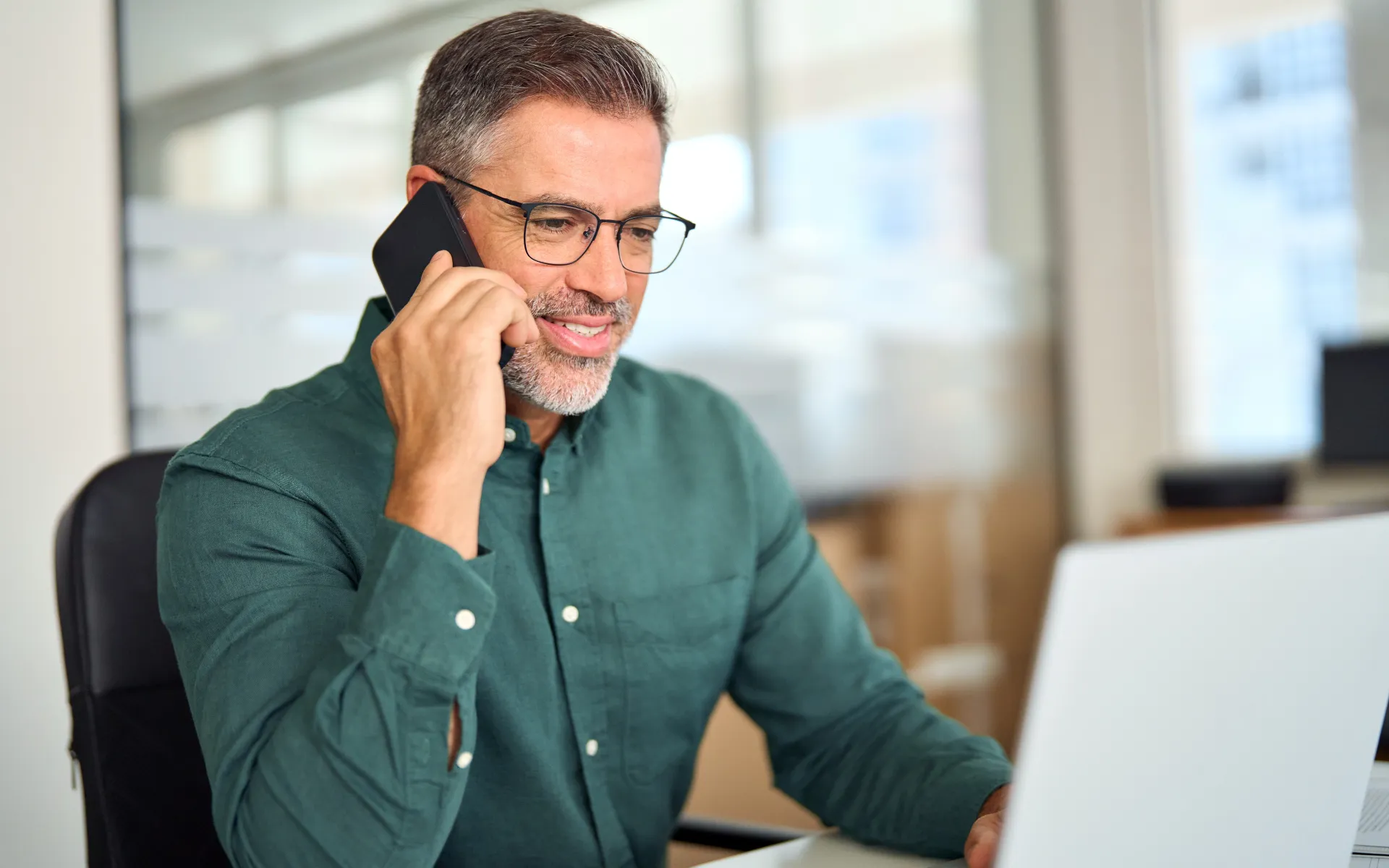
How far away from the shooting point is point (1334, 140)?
3.25 meters

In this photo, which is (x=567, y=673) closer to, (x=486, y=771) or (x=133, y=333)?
(x=486, y=771)

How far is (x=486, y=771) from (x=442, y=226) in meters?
0.52

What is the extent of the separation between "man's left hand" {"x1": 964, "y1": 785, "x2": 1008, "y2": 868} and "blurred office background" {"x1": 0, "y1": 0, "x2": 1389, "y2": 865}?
3.38 ft

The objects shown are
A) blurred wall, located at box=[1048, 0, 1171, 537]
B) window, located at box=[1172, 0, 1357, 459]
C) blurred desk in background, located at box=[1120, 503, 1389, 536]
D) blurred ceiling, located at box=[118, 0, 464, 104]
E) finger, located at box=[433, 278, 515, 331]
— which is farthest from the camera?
blurred wall, located at box=[1048, 0, 1171, 537]

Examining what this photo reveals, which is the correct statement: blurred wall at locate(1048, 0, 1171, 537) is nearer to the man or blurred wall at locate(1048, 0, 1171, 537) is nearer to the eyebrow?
the man

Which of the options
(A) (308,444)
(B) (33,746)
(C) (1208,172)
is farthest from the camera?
(C) (1208,172)

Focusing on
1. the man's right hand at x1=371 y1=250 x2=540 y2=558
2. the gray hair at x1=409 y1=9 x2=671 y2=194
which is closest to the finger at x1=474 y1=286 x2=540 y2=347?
the man's right hand at x1=371 y1=250 x2=540 y2=558

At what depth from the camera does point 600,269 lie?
1.21 metres

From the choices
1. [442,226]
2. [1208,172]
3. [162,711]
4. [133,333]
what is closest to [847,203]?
[1208,172]

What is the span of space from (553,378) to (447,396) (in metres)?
0.26

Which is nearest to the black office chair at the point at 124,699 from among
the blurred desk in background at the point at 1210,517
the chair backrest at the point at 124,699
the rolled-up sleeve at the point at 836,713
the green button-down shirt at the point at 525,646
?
the chair backrest at the point at 124,699

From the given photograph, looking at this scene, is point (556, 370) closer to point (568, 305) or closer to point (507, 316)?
point (568, 305)

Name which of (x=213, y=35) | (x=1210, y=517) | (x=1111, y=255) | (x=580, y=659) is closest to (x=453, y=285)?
(x=580, y=659)

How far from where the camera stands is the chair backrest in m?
1.09
